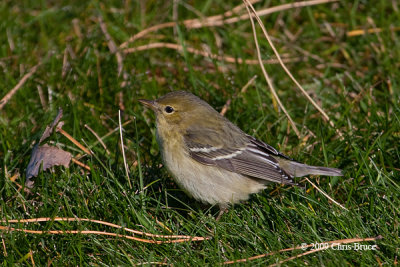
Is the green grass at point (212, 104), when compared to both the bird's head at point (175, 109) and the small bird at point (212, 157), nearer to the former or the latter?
Result: the small bird at point (212, 157)

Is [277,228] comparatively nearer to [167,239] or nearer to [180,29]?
[167,239]

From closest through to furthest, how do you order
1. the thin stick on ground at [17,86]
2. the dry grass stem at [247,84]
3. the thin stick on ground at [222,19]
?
1. the thin stick on ground at [17,86]
2. the dry grass stem at [247,84]
3. the thin stick on ground at [222,19]

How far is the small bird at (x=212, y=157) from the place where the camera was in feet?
16.5

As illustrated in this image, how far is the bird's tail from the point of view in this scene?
497 centimetres

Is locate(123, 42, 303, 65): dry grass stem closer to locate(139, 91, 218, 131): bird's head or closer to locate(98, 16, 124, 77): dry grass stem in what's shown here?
locate(98, 16, 124, 77): dry grass stem

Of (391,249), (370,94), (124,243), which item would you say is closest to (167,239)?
(124,243)

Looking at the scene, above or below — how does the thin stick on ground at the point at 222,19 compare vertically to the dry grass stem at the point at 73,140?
above

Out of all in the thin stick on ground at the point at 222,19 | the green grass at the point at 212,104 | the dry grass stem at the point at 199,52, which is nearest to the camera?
the green grass at the point at 212,104

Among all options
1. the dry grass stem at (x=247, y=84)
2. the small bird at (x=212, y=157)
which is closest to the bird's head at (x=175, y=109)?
the small bird at (x=212, y=157)

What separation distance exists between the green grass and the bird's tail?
0.61 feet

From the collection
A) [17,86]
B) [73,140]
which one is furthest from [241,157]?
[17,86]

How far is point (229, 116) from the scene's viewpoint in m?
6.41

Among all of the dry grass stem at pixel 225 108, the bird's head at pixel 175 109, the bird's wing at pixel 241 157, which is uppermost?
the bird's head at pixel 175 109

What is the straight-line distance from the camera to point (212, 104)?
6598 millimetres
